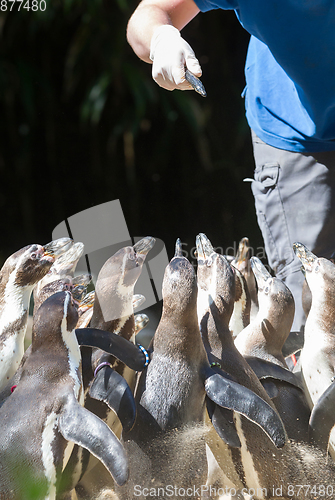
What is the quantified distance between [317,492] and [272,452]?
0.09 metres

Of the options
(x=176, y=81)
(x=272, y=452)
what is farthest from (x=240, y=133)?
(x=272, y=452)

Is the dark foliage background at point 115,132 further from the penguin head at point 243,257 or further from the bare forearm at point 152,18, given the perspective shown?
the penguin head at point 243,257

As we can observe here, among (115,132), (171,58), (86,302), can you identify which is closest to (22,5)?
(115,132)

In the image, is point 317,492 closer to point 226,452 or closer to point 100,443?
point 226,452

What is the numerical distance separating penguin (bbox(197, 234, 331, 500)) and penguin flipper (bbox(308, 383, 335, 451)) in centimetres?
3

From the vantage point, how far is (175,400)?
0.79m

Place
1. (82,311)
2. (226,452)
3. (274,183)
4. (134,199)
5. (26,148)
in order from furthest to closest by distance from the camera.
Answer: (134,199) → (26,148) → (274,183) → (82,311) → (226,452)

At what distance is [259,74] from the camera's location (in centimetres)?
152

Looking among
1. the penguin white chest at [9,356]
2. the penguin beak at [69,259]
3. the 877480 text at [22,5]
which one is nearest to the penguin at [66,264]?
the penguin beak at [69,259]

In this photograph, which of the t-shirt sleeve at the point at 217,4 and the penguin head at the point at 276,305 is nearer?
the penguin head at the point at 276,305

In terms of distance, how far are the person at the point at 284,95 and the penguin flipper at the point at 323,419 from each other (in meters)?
0.65

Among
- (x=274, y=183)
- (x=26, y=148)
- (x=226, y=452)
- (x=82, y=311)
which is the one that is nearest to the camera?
(x=226, y=452)

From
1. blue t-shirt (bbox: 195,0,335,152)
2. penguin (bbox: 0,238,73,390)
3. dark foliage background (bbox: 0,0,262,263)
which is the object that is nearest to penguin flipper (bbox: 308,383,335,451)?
penguin (bbox: 0,238,73,390)

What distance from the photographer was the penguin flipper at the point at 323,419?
31.8 inches
